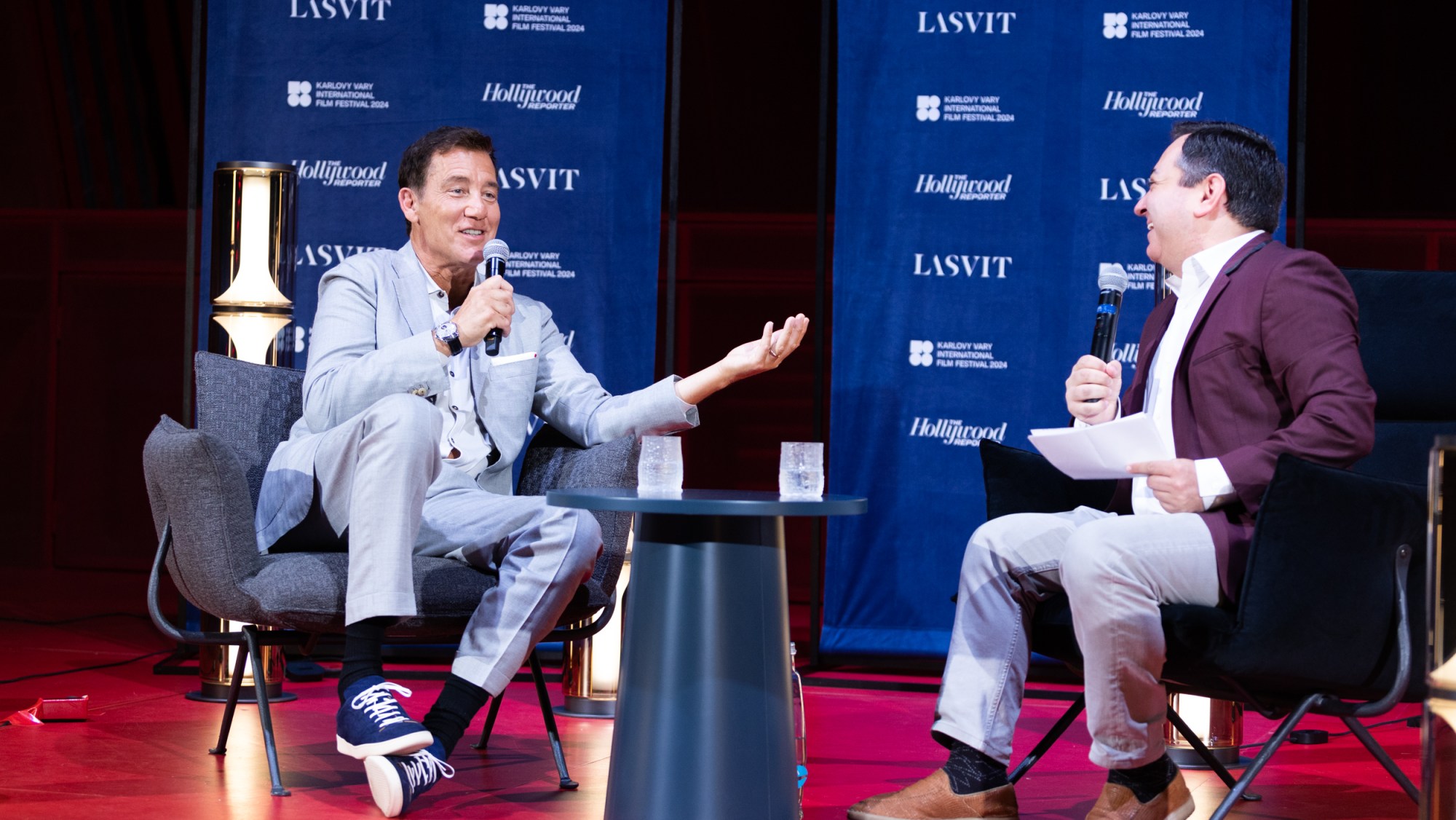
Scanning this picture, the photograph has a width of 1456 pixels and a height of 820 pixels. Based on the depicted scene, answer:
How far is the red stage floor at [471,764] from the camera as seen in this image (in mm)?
2607

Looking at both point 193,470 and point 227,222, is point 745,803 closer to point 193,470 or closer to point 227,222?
point 193,470

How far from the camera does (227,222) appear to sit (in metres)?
3.84

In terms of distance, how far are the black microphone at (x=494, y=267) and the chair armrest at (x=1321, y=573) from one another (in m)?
0.77

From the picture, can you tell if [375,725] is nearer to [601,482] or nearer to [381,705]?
[381,705]

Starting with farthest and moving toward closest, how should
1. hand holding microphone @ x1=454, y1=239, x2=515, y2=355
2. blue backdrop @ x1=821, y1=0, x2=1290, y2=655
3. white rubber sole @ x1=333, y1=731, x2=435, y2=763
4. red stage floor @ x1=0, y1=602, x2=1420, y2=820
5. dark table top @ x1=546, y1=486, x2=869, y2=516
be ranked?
blue backdrop @ x1=821, y1=0, x2=1290, y2=655 → hand holding microphone @ x1=454, y1=239, x2=515, y2=355 → red stage floor @ x1=0, y1=602, x2=1420, y2=820 → white rubber sole @ x1=333, y1=731, x2=435, y2=763 → dark table top @ x1=546, y1=486, x2=869, y2=516

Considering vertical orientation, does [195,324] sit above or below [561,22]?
Result: below

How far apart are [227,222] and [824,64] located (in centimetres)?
180

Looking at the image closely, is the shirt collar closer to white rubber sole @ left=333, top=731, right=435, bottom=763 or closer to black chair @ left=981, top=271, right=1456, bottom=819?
black chair @ left=981, top=271, right=1456, bottom=819

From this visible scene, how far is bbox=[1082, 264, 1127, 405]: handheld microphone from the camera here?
258cm

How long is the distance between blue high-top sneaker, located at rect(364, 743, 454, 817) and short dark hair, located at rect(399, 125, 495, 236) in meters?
1.30

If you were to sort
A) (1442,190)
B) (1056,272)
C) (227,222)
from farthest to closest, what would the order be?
(1442,190)
(1056,272)
(227,222)

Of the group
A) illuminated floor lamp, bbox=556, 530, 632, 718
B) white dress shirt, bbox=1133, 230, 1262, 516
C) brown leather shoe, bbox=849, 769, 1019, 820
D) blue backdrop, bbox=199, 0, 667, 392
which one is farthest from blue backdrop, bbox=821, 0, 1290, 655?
brown leather shoe, bbox=849, 769, 1019, 820

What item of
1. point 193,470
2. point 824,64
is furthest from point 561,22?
point 193,470

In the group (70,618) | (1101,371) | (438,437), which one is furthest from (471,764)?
(70,618)
